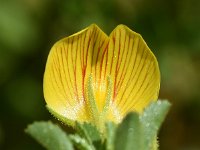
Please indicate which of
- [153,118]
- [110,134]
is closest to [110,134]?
[110,134]

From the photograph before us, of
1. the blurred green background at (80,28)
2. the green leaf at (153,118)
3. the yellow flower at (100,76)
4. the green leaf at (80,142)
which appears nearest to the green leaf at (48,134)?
the green leaf at (80,142)

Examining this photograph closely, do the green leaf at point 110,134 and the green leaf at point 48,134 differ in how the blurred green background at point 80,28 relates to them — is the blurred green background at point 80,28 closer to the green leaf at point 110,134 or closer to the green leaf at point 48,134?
the green leaf at point 110,134

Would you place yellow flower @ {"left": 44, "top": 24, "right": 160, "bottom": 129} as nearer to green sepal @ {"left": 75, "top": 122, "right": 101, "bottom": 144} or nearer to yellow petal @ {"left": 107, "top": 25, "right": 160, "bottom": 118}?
yellow petal @ {"left": 107, "top": 25, "right": 160, "bottom": 118}

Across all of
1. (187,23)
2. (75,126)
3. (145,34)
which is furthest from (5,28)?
(75,126)

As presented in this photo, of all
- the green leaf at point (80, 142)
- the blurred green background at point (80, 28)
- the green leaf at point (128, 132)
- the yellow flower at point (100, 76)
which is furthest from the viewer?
the blurred green background at point (80, 28)

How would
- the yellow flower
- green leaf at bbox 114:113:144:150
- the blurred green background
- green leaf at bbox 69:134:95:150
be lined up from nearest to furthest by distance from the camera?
green leaf at bbox 114:113:144:150
green leaf at bbox 69:134:95:150
the yellow flower
the blurred green background

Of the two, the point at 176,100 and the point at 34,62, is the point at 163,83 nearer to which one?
the point at 176,100

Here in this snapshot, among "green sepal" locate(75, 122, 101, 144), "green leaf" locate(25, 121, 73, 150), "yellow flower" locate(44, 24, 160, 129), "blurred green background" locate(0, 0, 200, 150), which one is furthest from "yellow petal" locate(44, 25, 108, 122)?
"blurred green background" locate(0, 0, 200, 150)
